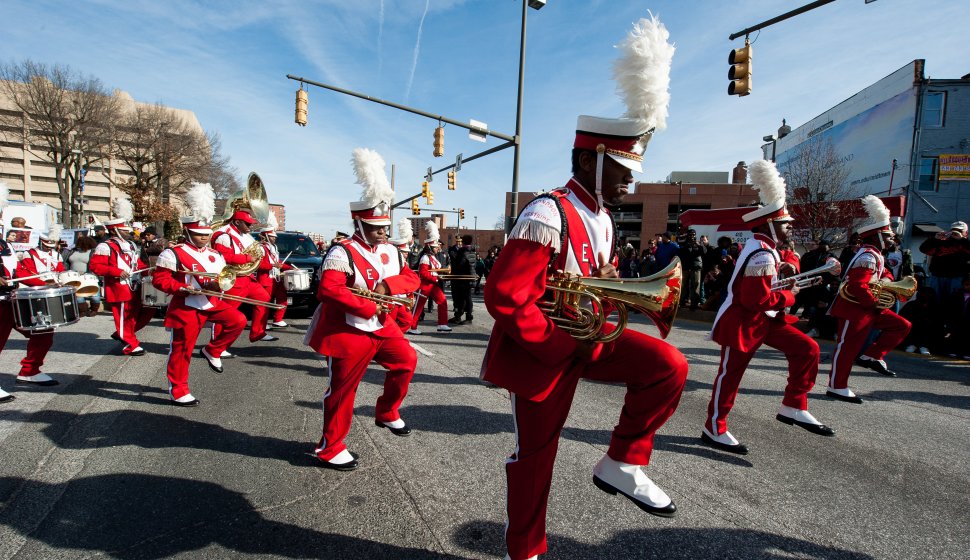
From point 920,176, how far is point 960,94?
4.57 m

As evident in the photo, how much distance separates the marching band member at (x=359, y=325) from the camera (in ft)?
12.2

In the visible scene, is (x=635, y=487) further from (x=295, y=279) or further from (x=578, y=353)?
(x=295, y=279)

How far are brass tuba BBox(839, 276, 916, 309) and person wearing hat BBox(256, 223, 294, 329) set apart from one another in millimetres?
8665

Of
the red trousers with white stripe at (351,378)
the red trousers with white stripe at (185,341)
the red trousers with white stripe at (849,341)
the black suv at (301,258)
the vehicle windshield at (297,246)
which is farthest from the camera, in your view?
the vehicle windshield at (297,246)

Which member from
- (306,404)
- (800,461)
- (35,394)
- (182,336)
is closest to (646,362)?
(800,461)

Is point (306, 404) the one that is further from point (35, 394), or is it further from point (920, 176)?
point (920, 176)

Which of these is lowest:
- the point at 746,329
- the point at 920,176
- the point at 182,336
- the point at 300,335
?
the point at 300,335

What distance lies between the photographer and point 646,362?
7.60ft

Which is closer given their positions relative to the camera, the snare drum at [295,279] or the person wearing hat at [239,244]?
the person wearing hat at [239,244]

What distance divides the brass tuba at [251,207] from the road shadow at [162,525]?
4070 mm

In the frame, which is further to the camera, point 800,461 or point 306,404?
point 306,404

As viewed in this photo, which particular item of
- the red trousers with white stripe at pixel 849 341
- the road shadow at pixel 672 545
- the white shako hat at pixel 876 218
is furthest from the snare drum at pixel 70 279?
the white shako hat at pixel 876 218

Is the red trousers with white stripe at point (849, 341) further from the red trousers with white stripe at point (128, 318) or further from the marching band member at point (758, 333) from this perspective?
the red trousers with white stripe at point (128, 318)

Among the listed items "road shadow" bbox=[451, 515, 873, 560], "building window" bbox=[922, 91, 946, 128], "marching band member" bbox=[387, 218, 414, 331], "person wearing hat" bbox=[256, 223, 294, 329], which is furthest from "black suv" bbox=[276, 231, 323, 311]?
"building window" bbox=[922, 91, 946, 128]
